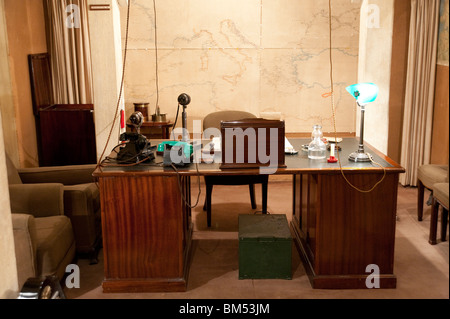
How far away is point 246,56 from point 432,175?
7.46ft

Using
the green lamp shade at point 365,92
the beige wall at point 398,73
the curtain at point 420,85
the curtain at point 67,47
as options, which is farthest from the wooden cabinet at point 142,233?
the beige wall at point 398,73

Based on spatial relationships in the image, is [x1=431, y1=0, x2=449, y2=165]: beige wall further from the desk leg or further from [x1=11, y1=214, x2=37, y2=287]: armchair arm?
[x1=11, y1=214, x2=37, y2=287]: armchair arm

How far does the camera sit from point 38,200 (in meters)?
3.19

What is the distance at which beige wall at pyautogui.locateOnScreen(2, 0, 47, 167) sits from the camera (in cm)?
379

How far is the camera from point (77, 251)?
3.38 m

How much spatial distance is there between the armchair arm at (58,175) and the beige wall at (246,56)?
5.65 ft

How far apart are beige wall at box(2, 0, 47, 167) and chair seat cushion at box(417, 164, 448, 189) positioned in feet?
9.95

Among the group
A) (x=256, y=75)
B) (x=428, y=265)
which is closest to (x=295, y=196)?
(x=428, y=265)

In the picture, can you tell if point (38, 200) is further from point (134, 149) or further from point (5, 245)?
point (5, 245)

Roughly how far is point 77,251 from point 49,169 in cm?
65

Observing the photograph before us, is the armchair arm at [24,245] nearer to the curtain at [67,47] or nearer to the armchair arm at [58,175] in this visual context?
the armchair arm at [58,175]

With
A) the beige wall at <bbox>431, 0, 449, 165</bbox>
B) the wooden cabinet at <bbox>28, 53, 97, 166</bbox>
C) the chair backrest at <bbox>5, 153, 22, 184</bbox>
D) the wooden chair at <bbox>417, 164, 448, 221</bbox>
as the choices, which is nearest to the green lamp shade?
the wooden chair at <bbox>417, 164, 448, 221</bbox>
